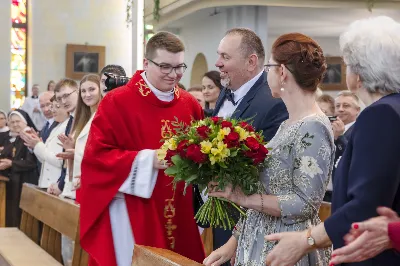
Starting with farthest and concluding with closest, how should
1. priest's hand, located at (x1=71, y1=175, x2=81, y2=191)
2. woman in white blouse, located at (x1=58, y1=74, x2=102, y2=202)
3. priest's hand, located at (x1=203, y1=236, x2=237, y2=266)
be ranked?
woman in white blouse, located at (x1=58, y1=74, x2=102, y2=202) → priest's hand, located at (x1=71, y1=175, x2=81, y2=191) → priest's hand, located at (x1=203, y1=236, x2=237, y2=266)

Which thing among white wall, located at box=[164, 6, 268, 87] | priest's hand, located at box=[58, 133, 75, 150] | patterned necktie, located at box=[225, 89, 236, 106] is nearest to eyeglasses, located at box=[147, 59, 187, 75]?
patterned necktie, located at box=[225, 89, 236, 106]

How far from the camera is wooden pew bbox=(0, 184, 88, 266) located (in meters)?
4.94

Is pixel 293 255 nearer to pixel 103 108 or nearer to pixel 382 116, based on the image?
pixel 382 116

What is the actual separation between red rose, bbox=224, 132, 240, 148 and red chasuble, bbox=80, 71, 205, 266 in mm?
1233

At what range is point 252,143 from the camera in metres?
2.94

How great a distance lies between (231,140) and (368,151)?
31.3 inches

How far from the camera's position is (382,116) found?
2229mm

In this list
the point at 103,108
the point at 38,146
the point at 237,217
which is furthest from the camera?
the point at 38,146

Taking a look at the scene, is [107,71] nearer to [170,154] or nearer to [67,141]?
[67,141]

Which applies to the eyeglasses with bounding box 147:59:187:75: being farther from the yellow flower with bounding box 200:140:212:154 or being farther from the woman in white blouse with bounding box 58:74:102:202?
the woman in white blouse with bounding box 58:74:102:202

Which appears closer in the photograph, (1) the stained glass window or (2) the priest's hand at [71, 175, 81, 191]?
(2) the priest's hand at [71, 175, 81, 191]

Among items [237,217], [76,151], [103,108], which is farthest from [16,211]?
[237,217]

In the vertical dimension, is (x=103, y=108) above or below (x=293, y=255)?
above

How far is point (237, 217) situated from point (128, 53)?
17050mm
